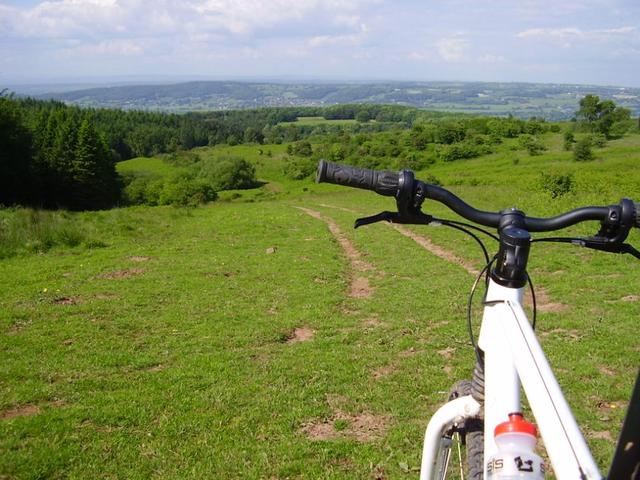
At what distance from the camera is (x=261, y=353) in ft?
28.9

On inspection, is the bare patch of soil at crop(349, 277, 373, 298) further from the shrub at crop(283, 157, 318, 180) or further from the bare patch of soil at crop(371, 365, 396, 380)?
the shrub at crop(283, 157, 318, 180)

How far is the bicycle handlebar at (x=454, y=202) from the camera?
6.72ft

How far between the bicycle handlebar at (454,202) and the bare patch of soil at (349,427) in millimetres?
4426

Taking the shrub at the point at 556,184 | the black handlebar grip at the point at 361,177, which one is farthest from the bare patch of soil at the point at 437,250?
the shrub at the point at 556,184

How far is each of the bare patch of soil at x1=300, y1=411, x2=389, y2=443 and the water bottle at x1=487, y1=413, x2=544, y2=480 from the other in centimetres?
443

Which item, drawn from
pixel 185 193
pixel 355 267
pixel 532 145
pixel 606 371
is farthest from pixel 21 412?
pixel 532 145

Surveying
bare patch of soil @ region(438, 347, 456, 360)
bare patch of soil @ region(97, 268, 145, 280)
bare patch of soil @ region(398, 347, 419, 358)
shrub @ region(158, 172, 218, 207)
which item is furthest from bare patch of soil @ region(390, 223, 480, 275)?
shrub @ region(158, 172, 218, 207)

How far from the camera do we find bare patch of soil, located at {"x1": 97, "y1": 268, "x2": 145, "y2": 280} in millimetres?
14212

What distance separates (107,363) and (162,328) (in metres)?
2.07

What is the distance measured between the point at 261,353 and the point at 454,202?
718 cm

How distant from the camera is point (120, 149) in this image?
4402 inches

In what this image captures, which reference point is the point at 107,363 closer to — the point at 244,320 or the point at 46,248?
the point at 244,320

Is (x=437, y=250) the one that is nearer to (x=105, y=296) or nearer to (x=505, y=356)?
(x=105, y=296)

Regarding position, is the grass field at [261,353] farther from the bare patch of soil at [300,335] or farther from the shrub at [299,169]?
the shrub at [299,169]
